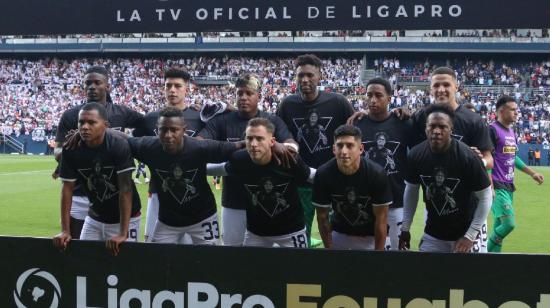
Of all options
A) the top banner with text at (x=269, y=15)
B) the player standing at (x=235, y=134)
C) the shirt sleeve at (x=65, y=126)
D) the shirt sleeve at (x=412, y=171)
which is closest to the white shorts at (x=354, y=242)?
the shirt sleeve at (x=412, y=171)

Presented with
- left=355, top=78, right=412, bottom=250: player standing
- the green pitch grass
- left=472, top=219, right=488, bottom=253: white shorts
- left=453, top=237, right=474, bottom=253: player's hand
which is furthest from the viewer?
the green pitch grass

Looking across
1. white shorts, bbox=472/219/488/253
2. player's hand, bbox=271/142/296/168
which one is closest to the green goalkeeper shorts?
white shorts, bbox=472/219/488/253

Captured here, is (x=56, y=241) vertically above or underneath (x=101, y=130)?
underneath

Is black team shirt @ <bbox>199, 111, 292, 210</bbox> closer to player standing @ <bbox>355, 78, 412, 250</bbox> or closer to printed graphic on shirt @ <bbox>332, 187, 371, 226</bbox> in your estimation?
player standing @ <bbox>355, 78, 412, 250</bbox>

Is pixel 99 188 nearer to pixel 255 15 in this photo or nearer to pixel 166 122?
pixel 166 122

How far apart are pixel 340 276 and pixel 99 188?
2.42 metres

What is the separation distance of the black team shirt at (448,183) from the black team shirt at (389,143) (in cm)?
47

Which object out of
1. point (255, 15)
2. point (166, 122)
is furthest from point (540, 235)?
point (255, 15)

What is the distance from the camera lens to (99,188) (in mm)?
6250

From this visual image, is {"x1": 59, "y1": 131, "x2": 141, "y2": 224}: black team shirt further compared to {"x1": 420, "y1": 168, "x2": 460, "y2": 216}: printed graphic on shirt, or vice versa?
{"x1": 59, "y1": 131, "x2": 141, "y2": 224}: black team shirt

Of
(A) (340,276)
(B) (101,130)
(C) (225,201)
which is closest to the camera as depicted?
(A) (340,276)

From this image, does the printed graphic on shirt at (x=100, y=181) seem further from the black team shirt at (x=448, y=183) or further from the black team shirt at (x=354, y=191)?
the black team shirt at (x=448, y=183)

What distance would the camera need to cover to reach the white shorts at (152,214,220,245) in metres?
6.33

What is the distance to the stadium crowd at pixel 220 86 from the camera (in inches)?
1729
